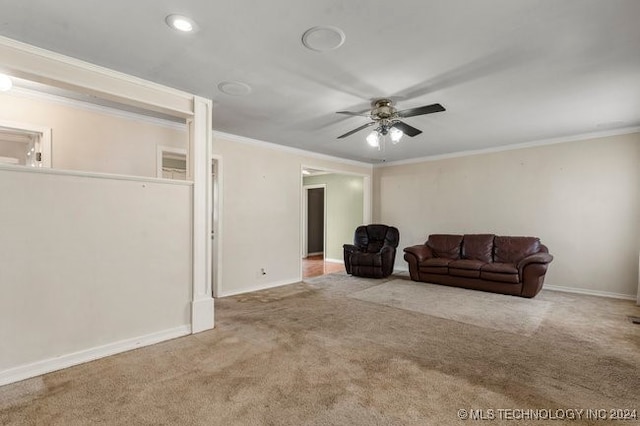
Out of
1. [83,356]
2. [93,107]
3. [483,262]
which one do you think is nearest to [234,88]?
[93,107]

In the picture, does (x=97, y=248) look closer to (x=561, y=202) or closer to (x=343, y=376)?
(x=343, y=376)

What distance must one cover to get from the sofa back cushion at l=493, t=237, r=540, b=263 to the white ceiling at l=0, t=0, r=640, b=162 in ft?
6.66

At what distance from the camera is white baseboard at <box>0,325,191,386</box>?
228 cm

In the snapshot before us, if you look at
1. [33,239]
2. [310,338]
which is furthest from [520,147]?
[33,239]

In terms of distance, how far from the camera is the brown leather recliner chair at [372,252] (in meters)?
5.89

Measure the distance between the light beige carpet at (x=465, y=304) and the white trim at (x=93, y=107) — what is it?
3.46m

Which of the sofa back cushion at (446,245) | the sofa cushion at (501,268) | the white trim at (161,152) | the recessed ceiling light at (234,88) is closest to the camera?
the recessed ceiling light at (234,88)

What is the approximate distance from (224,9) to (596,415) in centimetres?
332

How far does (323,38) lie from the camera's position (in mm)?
2201

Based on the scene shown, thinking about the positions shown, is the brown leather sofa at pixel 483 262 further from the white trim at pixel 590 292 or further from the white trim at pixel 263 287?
the white trim at pixel 263 287

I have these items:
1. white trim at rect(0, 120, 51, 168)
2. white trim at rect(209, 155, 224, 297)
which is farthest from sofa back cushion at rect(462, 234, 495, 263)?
white trim at rect(0, 120, 51, 168)

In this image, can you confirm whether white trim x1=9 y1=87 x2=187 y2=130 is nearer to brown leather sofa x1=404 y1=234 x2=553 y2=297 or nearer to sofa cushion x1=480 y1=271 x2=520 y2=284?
brown leather sofa x1=404 y1=234 x2=553 y2=297

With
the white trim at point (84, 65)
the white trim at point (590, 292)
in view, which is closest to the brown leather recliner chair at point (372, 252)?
the white trim at point (590, 292)

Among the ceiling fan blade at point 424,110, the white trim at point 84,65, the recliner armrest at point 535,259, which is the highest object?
the white trim at point 84,65
